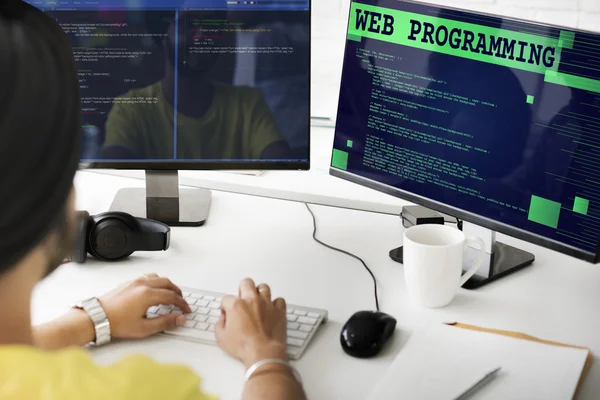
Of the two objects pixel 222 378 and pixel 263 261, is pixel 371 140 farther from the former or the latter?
pixel 222 378

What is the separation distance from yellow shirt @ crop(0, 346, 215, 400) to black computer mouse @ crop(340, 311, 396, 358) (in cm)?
54

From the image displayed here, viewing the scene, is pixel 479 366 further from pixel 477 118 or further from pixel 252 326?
pixel 477 118

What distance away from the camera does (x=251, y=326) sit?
1154 mm

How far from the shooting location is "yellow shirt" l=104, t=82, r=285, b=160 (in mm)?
1569

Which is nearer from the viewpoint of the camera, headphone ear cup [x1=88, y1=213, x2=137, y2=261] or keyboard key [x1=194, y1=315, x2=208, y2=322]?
keyboard key [x1=194, y1=315, x2=208, y2=322]

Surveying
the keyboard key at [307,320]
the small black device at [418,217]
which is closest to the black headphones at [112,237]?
the keyboard key at [307,320]

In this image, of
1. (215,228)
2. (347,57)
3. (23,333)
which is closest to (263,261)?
(215,228)

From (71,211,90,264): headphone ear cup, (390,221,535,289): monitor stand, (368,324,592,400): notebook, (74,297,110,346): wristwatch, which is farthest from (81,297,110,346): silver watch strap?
(390,221,535,289): monitor stand

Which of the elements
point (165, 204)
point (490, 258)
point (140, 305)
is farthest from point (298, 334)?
point (165, 204)

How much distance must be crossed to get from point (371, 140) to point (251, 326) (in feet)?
1.59

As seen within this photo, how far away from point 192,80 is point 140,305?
0.52 m

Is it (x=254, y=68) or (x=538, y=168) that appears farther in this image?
(x=254, y=68)

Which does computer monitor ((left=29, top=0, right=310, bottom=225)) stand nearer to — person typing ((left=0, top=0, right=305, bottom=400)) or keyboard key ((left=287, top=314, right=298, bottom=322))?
keyboard key ((left=287, top=314, right=298, bottom=322))

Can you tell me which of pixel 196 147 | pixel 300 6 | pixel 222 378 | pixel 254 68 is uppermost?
pixel 300 6
